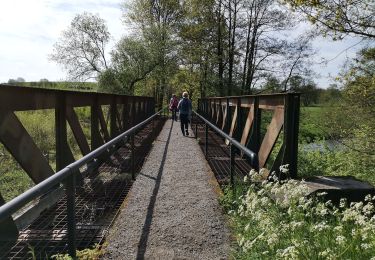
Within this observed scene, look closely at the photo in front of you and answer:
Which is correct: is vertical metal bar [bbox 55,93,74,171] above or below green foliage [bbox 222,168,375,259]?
above

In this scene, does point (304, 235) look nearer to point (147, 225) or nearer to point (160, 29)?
point (147, 225)

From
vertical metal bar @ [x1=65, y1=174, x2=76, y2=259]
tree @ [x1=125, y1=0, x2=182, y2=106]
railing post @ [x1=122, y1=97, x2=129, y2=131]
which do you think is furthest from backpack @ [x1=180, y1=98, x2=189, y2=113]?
tree @ [x1=125, y1=0, x2=182, y2=106]

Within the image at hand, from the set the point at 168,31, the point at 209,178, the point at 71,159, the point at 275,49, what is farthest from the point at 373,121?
the point at 168,31

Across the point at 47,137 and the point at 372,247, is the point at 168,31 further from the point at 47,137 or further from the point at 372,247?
the point at 372,247

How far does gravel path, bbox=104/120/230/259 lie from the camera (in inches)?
160

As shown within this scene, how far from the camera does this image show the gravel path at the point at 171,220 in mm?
4059

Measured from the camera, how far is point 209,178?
7344mm

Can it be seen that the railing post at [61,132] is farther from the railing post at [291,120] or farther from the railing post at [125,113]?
the railing post at [125,113]

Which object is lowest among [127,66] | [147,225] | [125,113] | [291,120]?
[147,225]

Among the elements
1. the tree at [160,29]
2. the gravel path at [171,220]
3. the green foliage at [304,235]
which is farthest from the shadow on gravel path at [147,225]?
the tree at [160,29]

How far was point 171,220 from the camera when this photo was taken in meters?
4.93

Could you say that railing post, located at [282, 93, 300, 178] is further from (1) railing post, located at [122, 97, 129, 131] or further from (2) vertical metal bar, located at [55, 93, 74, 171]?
(1) railing post, located at [122, 97, 129, 131]

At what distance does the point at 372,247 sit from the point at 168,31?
125ft

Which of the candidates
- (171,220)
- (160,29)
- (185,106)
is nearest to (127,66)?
(160,29)
